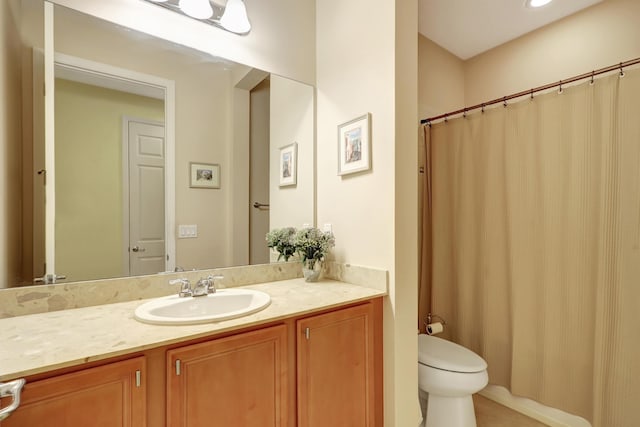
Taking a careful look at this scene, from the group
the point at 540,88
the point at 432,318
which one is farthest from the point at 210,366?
the point at 540,88

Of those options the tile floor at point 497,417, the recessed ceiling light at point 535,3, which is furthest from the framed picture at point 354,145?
the tile floor at point 497,417

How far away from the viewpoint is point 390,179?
4.71ft

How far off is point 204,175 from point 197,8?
2.64ft

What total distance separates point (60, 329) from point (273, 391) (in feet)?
2.39

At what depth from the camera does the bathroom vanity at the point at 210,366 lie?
778 millimetres

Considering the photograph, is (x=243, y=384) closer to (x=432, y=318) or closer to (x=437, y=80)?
(x=432, y=318)

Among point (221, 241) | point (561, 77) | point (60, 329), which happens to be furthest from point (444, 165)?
point (60, 329)

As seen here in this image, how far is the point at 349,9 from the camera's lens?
1677 millimetres

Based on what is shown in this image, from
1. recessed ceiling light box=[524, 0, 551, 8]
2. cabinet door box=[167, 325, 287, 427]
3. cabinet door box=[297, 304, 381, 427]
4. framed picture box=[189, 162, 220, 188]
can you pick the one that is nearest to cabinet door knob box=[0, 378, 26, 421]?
cabinet door box=[167, 325, 287, 427]

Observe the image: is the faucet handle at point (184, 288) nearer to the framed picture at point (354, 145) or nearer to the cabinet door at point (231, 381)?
the cabinet door at point (231, 381)

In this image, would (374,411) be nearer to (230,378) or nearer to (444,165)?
(230,378)

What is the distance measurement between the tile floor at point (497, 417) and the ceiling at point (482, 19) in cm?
257

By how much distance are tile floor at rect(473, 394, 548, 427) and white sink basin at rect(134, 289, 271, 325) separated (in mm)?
1619

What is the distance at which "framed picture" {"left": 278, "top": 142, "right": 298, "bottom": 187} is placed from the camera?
6.16 ft
